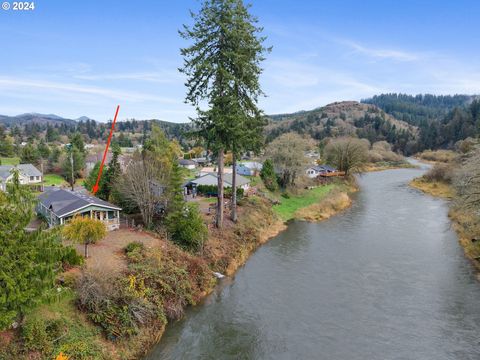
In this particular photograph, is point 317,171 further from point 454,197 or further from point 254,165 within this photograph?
point 454,197

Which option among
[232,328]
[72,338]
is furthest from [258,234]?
[72,338]

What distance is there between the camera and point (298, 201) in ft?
191

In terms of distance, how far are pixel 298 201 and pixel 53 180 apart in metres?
47.2

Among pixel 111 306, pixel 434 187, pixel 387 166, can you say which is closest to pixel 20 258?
pixel 111 306

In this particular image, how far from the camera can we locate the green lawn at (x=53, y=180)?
6982 centimetres

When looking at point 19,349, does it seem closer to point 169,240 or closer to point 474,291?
point 169,240

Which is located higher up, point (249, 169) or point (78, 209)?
point (249, 169)

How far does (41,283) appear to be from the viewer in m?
15.6

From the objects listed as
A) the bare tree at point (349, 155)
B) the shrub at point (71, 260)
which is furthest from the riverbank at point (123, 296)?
the bare tree at point (349, 155)

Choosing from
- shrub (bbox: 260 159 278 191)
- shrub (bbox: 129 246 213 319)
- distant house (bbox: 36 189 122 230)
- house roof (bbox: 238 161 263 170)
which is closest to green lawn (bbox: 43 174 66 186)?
house roof (bbox: 238 161 263 170)

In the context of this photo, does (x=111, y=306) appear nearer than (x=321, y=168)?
Yes

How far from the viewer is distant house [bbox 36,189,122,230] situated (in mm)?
30341

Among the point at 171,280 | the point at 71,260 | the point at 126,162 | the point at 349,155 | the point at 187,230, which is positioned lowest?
the point at 171,280

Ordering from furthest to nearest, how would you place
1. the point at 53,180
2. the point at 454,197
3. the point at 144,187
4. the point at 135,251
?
the point at 53,180 < the point at 454,197 < the point at 144,187 < the point at 135,251
